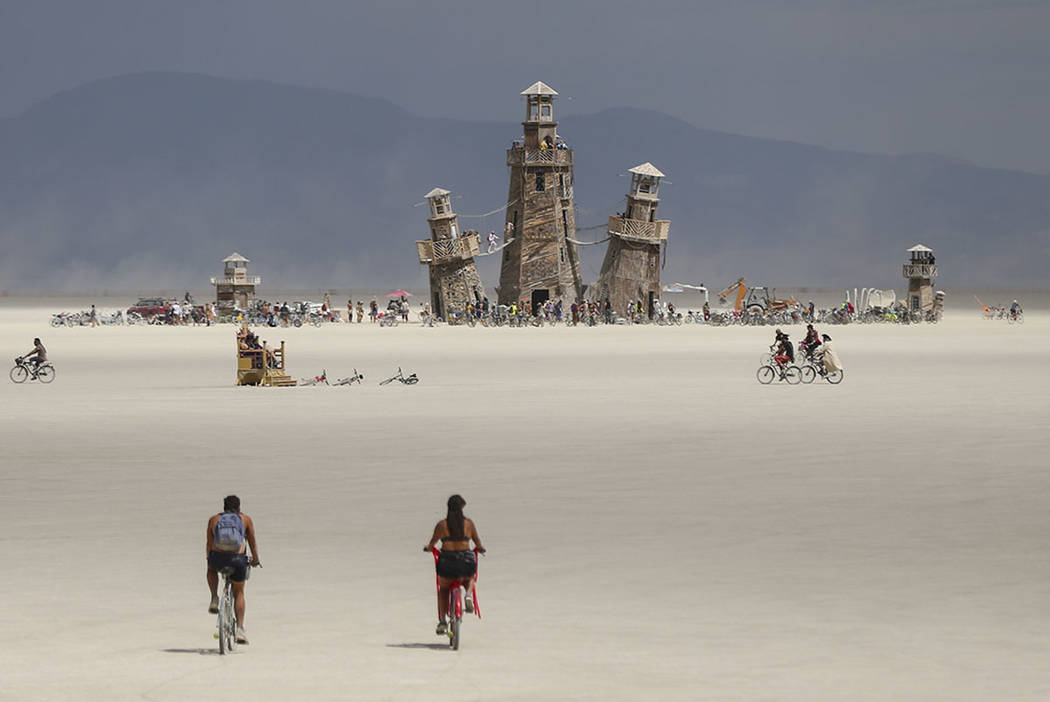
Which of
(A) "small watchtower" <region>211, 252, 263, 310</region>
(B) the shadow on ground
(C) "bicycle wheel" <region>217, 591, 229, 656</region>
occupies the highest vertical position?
(A) "small watchtower" <region>211, 252, 263, 310</region>

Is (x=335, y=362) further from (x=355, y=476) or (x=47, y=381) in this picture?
(x=355, y=476)

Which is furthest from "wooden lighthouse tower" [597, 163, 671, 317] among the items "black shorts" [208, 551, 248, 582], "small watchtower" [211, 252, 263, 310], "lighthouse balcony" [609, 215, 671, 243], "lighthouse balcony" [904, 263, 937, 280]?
"black shorts" [208, 551, 248, 582]

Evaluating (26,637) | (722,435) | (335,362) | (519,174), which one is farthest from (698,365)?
(519,174)

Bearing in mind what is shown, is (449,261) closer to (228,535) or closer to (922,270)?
(922,270)

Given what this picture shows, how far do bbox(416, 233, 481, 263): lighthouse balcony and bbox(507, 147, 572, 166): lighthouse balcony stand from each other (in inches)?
198

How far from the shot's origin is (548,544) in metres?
15.9

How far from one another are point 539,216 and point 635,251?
5.66 meters

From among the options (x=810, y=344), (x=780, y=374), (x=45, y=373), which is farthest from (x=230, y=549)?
(x=45, y=373)

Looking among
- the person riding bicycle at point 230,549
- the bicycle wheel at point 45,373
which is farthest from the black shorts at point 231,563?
the bicycle wheel at point 45,373

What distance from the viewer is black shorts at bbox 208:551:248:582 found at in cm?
1117

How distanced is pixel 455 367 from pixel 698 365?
22.9 ft

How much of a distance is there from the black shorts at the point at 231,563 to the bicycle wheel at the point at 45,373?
31.2m

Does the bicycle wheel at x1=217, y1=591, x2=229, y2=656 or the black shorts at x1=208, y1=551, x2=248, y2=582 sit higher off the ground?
the black shorts at x1=208, y1=551, x2=248, y2=582

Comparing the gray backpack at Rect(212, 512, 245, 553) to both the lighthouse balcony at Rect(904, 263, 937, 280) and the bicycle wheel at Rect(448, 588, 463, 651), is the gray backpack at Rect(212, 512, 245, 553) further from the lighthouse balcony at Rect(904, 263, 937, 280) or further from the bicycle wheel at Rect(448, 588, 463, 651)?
the lighthouse balcony at Rect(904, 263, 937, 280)
